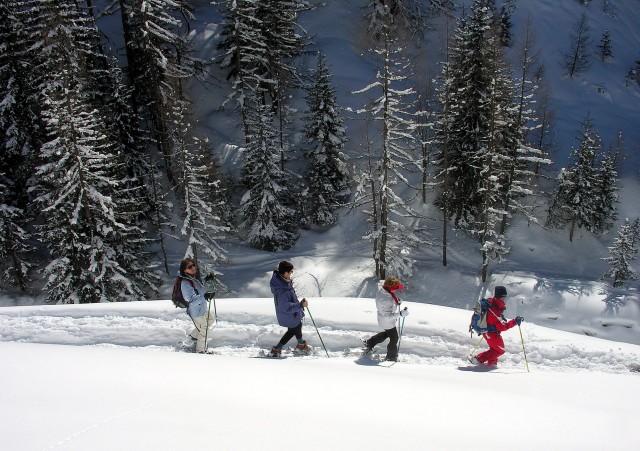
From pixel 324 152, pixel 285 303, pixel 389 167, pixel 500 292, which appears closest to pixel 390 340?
pixel 285 303

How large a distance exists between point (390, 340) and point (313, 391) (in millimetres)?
3213

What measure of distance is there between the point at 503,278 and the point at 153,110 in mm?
26948

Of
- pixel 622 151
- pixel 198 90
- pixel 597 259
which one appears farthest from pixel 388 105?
pixel 622 151

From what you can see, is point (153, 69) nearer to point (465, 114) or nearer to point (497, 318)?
point (465, 114)

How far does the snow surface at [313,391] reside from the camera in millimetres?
3926

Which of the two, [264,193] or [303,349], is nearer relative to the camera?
[303,349]

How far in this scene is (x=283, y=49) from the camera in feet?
117

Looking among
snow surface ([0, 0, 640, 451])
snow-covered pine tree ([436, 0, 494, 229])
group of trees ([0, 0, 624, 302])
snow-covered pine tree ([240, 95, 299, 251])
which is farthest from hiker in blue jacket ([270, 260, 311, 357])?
snow-covered pine tree ([436, 0, 494, 229])

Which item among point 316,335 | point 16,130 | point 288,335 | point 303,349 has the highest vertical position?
point 16,130

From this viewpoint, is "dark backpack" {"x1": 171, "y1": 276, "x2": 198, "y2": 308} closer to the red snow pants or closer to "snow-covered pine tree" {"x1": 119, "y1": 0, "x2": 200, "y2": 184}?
the red snow pants

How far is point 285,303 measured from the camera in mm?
7914

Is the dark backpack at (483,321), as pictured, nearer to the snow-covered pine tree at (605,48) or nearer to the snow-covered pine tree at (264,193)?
the snow-covered pine tree at (264,193)

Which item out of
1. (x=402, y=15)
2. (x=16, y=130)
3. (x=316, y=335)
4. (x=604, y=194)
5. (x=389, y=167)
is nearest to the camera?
(x=316, y=335)

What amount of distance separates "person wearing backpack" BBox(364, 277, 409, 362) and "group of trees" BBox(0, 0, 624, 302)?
1474 centimetres
